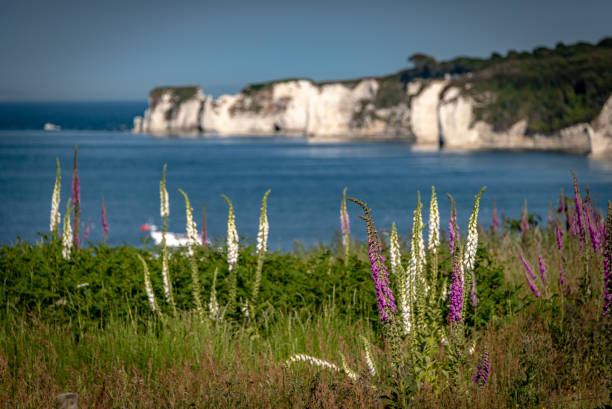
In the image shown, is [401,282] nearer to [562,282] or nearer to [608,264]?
[608,264]

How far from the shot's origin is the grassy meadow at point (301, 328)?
5137 mm

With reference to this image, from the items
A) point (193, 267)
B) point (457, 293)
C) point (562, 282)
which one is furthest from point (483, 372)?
point (193, 267)

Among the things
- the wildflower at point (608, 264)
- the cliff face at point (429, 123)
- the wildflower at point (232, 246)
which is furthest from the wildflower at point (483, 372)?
the cliff face at point (429, 123)

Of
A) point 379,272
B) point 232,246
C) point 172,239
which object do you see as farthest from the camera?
point 172,239

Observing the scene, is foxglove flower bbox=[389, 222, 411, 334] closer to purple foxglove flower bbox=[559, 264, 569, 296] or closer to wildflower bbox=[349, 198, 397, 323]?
wildflower bbox=[349, 198, 397, 323]

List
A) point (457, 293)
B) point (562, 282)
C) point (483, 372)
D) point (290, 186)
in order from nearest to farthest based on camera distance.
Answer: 1. point (457, 293)
2. point (483, 372)
3. point (562, 282)
4. point (290, 186)

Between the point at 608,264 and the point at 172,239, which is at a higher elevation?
the point at 608,264

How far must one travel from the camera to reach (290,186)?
247 ft

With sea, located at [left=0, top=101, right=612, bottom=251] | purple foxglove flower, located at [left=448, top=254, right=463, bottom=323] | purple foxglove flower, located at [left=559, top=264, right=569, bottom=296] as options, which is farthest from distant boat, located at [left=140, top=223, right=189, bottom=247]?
sea, located at [left=0, top=101, right=612, bottom=251]

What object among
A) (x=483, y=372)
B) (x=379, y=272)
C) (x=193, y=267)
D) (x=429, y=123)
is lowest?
(x=483, y=372)

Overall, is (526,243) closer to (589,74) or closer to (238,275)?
(238,275)

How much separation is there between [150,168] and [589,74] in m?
71.5

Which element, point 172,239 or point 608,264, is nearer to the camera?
point 608,264

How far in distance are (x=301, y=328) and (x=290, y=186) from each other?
68376 mm
